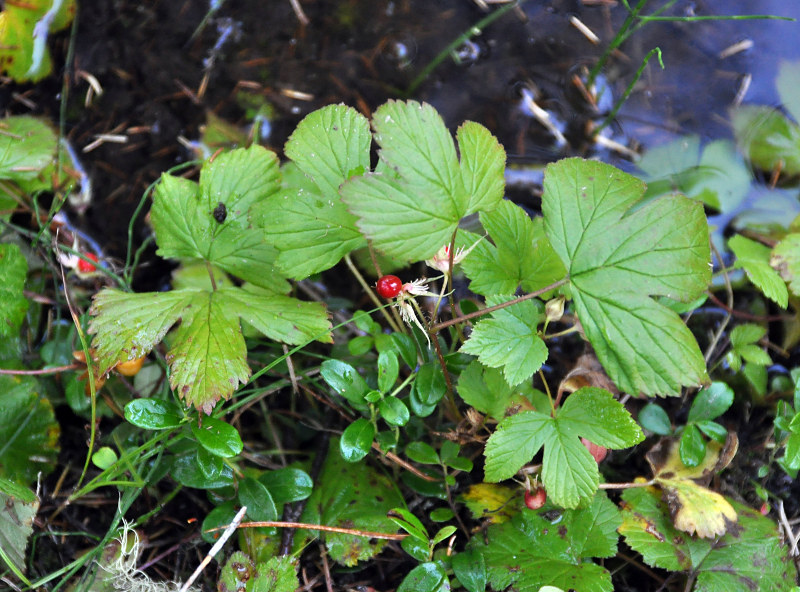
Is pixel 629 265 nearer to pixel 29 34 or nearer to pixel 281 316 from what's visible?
pixel 281 316

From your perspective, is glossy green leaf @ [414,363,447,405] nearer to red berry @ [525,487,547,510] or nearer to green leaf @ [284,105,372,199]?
red berry @ [525,487,547,510]

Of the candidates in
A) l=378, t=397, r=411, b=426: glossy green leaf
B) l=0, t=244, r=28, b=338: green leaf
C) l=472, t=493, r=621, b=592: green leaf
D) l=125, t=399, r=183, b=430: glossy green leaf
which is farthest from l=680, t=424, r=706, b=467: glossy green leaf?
l=0, t=244, r=28, b=338: green leaf

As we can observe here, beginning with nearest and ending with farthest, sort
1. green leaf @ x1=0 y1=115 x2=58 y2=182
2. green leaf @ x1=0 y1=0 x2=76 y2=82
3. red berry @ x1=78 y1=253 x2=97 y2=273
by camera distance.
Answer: red berry @ x1=78 y1=253 x2=97 y2=273
green leaf @ x1=0 y1=115 x2=58 y2=182
green leaf @ x1=0 y1=0 x2=76 y2=82

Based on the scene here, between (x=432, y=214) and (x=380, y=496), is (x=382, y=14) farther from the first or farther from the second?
(x=380, y=496)

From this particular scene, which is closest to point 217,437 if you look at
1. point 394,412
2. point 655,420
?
point 394,412

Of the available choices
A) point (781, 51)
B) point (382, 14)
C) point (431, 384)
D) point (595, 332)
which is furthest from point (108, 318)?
point (781, 51)

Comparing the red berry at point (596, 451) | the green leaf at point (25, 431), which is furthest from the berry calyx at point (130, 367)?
the red berry at point (596, 451)

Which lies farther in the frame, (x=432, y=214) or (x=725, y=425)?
(x=725, y=425)
